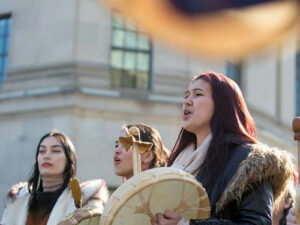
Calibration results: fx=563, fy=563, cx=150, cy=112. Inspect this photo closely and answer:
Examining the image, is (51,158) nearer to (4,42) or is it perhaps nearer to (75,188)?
(75,188)

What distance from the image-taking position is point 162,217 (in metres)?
2.55

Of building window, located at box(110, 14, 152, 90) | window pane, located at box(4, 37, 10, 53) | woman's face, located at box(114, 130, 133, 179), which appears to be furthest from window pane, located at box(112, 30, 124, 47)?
woman's face, located at box(114, 130, 133, 179)

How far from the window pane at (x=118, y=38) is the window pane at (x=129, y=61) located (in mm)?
271

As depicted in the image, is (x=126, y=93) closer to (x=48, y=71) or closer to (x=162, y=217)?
(x=48, y=71)

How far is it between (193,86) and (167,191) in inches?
33.8

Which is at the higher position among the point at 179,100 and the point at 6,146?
the point at 179,100

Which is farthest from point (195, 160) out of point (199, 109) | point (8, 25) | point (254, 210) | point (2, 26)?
point (2, 26)

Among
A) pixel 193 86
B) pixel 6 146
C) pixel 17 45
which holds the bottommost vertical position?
pixel 6 146

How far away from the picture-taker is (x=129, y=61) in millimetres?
12703

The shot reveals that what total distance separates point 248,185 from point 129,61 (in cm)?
1017

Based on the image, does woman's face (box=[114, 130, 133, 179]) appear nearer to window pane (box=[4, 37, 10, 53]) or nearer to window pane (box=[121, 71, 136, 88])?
window pane (box=[121, 71, 136, 88])

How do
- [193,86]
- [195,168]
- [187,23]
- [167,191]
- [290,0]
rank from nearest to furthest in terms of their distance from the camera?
[290,0]
[187,23]
[167,191]
[195,168]
[193,86]

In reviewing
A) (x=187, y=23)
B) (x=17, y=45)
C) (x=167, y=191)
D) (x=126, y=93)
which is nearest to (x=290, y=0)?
(x=187, y=23)

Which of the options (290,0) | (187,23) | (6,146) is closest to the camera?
(290,0)
